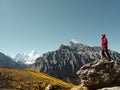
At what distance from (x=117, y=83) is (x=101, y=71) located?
2.55 meters

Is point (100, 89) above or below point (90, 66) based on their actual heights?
below

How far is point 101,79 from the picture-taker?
23562 mm

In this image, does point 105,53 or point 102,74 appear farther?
point 105,53

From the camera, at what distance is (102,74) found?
23.6 metres

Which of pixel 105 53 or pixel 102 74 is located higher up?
pixel 105 53

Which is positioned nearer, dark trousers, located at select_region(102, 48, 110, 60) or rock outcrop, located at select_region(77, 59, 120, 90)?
rock outcrop, located at select_region(77, 59, 120, 90)

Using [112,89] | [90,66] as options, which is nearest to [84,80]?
[90,66]

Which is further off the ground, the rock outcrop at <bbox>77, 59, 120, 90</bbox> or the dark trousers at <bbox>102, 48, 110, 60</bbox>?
the dark trousers at <bbox>102, 48, 110, 60</bbox>

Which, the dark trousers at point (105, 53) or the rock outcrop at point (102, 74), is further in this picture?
the dark trousers at point (105, 53)

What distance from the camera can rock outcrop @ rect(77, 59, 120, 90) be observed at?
23484mm

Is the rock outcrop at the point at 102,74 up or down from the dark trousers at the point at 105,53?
down

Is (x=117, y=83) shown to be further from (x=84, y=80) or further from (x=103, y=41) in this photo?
(x=103, y=41)

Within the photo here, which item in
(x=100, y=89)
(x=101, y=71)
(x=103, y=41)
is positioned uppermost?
(x=103, y=41)

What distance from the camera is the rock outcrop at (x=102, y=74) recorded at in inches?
925
